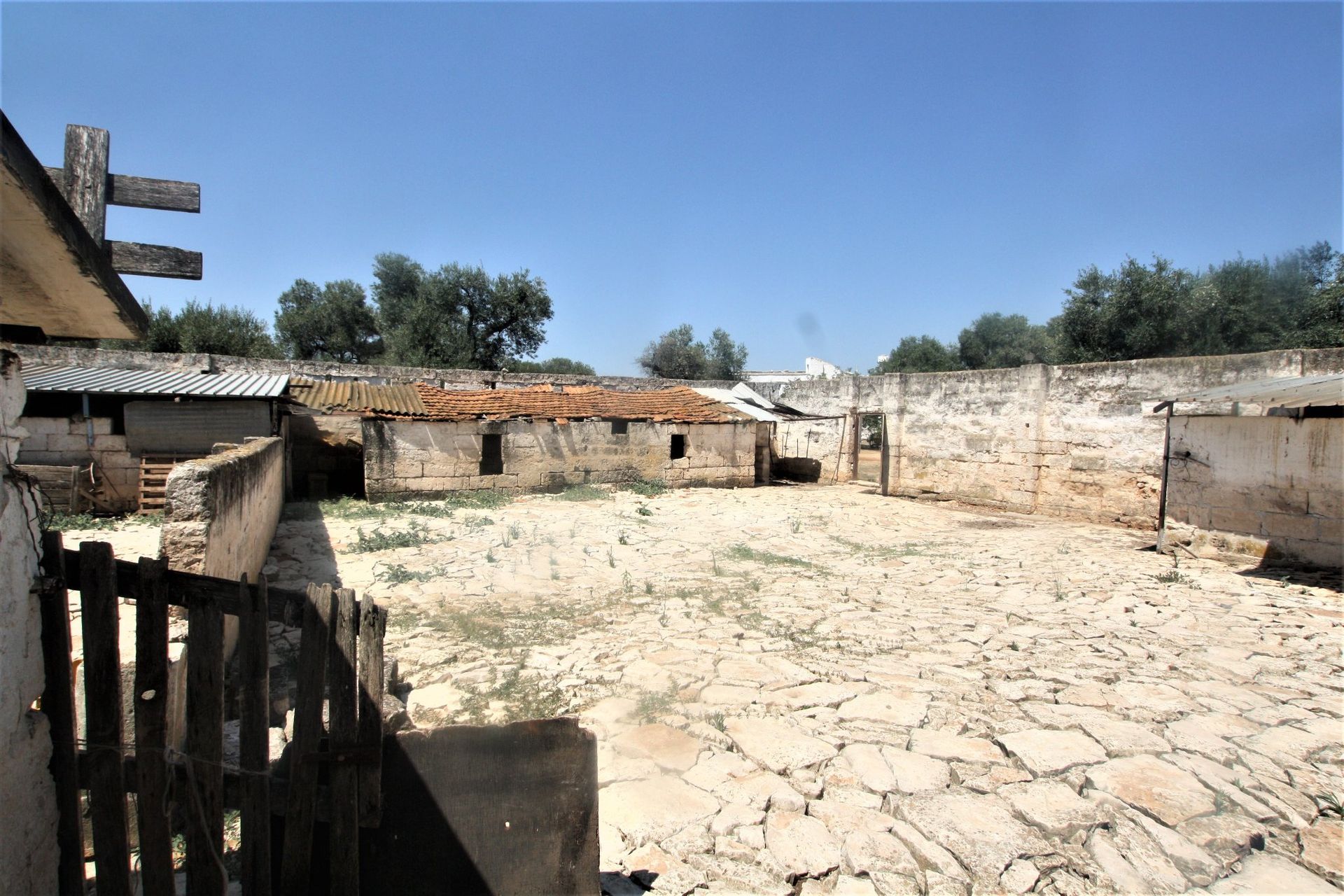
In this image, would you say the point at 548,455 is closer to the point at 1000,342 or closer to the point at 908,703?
the point at 908,703

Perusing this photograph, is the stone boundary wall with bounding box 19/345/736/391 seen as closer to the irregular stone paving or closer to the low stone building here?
the low stone building

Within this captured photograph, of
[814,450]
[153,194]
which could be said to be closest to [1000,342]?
[814,450]

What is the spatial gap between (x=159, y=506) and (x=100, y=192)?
1114 cm

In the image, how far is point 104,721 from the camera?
2.11 m

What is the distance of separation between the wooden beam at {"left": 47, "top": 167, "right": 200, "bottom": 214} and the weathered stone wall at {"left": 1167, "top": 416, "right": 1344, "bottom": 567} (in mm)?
11327

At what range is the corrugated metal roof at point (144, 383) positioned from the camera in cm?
1079

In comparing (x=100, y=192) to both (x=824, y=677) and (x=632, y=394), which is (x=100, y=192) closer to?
(x=824, y=677)

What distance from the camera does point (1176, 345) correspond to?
2244cm

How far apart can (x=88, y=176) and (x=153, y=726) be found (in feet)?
7.60

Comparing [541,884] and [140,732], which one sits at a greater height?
[140,732]

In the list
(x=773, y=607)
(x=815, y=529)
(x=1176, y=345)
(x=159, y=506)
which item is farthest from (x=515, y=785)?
(x=1176, y=345)

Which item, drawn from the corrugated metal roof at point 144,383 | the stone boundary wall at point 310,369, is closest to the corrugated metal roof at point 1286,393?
the corrugated metal roof at point 144,383

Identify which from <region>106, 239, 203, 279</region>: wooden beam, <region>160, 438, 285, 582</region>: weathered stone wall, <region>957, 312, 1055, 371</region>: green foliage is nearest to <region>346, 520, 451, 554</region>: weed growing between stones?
<region>160, 438, 285, 582</region>: weathered stone wall

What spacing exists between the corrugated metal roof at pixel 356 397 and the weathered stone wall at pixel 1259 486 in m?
13.8
